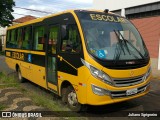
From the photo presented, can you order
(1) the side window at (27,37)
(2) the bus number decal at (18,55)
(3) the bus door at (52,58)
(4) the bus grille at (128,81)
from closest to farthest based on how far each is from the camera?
(4) the bus grille at (128,81)
(3) the bus door at (52,58)
(1) the side window at (27,37)
(2) the bus number decal at (18,55)

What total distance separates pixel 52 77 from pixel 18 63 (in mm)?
4193

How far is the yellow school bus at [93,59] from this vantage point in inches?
254

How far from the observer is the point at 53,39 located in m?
8.11

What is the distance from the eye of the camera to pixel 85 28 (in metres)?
6.88

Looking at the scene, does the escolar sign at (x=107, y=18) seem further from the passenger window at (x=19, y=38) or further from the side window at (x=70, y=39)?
the passenger window at (x=19, y=38)

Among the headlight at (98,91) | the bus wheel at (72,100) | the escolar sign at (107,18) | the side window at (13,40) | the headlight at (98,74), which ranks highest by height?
the escolar sign at (107,18)

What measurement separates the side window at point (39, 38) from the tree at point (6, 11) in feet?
110

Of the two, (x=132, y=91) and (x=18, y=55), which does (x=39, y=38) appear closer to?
(x=18, y=55)

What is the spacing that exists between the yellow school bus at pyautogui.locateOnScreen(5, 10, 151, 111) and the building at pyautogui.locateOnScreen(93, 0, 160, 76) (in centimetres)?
1112

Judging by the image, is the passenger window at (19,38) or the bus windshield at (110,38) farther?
the passenger window at (19,38)

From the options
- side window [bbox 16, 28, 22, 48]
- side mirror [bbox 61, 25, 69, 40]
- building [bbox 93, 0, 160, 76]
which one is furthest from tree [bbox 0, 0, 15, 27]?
side mirror [bbox 61, 25, 69, 40]

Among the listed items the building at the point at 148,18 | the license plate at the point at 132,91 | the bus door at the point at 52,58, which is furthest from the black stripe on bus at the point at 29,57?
the building at the point at 148,18

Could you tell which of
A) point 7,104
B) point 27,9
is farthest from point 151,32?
point 27,9

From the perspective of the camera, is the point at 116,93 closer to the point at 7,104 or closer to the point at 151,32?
the point at 7,104
